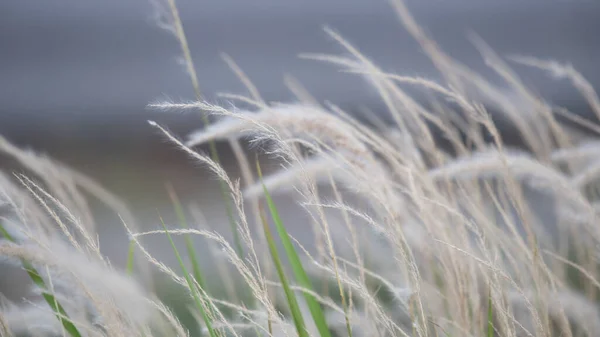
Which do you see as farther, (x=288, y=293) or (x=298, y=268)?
(x=298, y=268)

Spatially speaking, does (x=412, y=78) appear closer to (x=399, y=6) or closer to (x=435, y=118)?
(x=435, y=118)

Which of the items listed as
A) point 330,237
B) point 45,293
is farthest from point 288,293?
point 45,293

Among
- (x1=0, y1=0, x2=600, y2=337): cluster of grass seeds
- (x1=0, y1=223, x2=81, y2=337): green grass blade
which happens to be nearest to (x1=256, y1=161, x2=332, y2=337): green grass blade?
(x1=0, y1=0, x2=600, y2=337): cluster of grass seeds

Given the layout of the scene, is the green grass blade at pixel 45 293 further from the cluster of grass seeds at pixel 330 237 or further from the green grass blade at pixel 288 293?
the green grass blade at pixel 288 293

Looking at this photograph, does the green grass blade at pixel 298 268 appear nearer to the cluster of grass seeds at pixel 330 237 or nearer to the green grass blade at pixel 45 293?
the cluster of grass seeds at pixel 330 237

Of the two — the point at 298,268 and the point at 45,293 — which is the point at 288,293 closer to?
the point at 298,268

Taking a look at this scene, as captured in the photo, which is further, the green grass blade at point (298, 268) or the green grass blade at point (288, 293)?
the green grass blade at point (298, 268)

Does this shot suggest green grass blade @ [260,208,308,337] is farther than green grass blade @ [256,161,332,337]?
No

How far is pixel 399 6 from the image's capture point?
147 cm

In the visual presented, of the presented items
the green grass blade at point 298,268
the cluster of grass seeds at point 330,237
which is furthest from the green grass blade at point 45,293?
the green grass blade at point 298,268

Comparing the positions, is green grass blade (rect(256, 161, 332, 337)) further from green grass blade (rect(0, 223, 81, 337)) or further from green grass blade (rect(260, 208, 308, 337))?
green grass blade (rect(0, 223, 81, 337))

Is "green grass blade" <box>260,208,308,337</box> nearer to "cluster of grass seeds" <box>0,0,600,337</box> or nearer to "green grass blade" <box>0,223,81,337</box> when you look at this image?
"cluster of grass seeds" <box>0,0,600,337</box>

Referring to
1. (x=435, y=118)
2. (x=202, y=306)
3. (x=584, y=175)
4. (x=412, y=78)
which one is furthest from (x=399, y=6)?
(x=202, y=306)

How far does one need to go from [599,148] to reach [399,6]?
576mm
